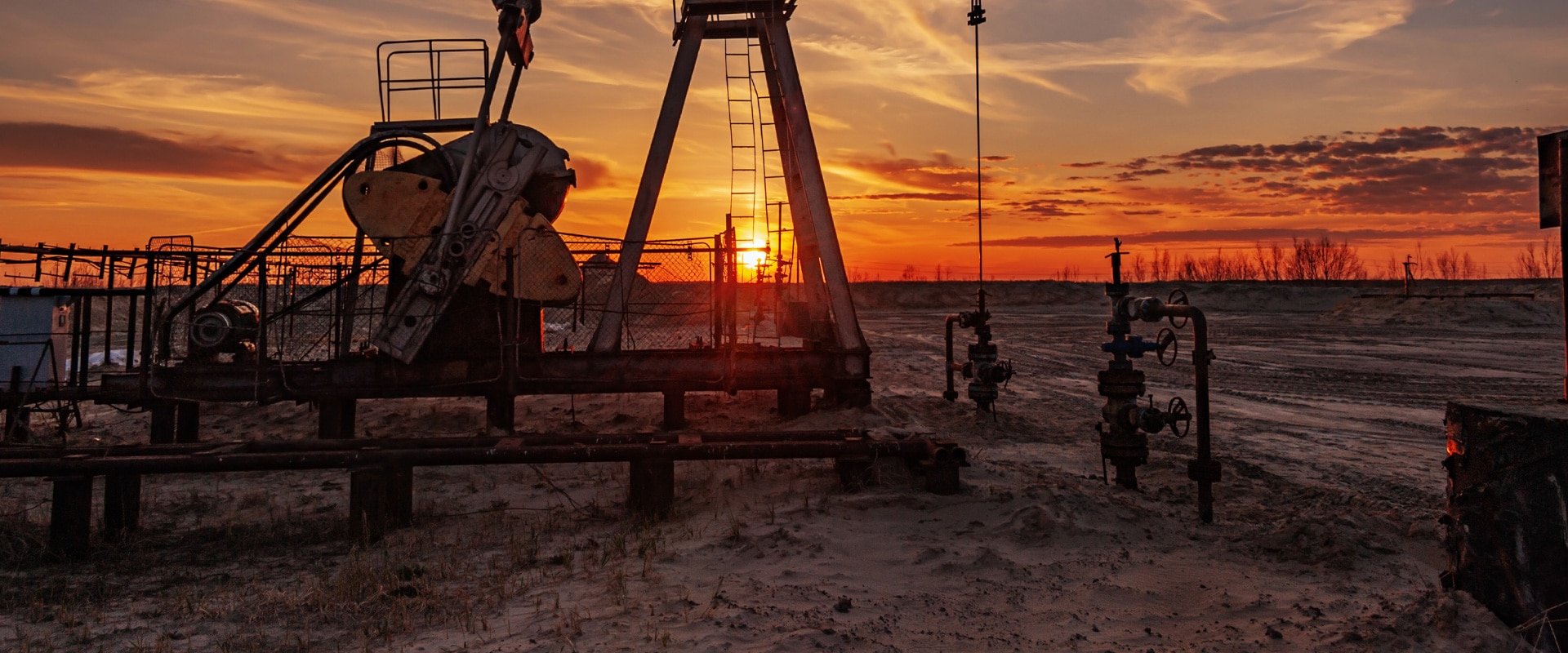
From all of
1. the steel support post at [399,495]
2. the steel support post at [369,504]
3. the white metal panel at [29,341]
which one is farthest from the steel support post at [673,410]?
the white metal panel at [29,341]

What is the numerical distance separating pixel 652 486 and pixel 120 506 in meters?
4.03

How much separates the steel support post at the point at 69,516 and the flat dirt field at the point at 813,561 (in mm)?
135

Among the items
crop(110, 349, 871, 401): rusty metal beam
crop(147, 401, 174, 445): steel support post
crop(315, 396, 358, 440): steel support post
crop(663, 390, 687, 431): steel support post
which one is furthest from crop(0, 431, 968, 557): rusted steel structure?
crop(663, 390, 687, 431): steel support post

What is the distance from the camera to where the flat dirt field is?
4.07 metres

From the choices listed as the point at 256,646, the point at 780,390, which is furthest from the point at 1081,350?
the point at 256,646

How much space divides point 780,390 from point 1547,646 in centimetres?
768

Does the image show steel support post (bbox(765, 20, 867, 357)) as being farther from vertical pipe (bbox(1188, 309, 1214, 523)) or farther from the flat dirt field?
vertical pipe (bbox(1188, 309, 1214, 523))

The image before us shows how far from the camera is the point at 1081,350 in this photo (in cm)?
2298

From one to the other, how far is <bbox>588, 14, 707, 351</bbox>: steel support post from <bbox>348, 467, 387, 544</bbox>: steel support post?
3565 millimetres

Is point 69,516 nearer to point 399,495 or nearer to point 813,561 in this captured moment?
point 399,495

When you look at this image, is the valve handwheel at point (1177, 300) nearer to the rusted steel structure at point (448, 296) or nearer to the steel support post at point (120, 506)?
the rusted steel structure at point (448, 296)

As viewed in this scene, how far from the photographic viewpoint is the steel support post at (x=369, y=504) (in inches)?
243

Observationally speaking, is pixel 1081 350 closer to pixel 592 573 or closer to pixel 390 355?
pixel 390 355

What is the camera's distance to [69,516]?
5949mm
